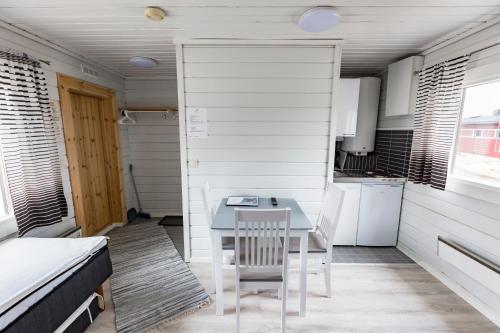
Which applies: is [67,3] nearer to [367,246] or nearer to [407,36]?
[407,36]

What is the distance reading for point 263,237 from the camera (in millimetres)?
1523

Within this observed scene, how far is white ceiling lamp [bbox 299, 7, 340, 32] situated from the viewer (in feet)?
5.25

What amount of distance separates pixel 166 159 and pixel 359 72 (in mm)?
3422

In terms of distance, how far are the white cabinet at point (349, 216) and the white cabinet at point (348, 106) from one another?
74 centimetres

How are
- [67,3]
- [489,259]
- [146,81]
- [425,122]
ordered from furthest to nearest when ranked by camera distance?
1. [146,81]
2. [425,122]
3. [489,259]
4. [67,3]

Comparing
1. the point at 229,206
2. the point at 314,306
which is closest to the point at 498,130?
the point at 314,306

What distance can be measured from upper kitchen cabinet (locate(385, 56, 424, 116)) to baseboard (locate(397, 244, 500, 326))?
1.71m

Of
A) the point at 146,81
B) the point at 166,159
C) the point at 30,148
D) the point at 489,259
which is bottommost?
the point at 489,259

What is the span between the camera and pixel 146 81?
369cm

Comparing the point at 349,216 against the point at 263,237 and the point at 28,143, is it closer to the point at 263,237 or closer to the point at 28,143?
the point at 263,237

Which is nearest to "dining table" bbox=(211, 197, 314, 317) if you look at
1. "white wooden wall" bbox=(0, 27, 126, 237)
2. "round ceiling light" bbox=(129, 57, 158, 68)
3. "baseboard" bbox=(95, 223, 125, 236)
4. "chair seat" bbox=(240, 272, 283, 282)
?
"chair seat" bbox=(240, 272, 283, 282)

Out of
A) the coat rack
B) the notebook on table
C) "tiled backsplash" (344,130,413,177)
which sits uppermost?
the coat rack

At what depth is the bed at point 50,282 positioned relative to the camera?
1.21 m

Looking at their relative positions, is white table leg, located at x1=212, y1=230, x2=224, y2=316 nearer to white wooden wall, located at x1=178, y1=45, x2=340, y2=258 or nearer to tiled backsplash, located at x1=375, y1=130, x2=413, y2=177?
white wooden wall, located at x1=178, y1=45, x2=340, y2=258
